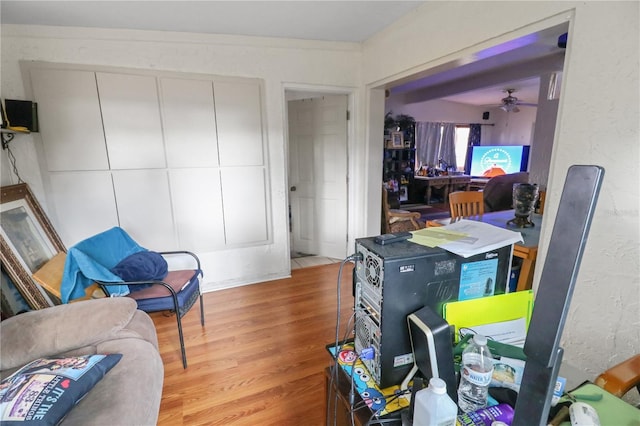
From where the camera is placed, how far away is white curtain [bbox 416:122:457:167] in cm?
670

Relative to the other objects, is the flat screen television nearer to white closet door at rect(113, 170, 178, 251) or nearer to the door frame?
the door frame

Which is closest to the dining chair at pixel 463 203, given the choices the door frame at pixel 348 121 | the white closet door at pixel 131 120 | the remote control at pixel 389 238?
the door frame at pixel 348 121

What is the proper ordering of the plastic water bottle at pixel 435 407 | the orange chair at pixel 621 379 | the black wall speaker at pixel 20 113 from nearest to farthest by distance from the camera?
the plastic water bottle at pixel 435 407, the orange chair at pixel 621 379, the black wall speaker at pixel 20 113

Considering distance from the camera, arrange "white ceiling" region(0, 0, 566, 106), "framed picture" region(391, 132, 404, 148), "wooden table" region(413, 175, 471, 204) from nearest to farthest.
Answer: "white ceiling" region(0, 0, 566, 106), "framed picture" region(391, 132, 404, 148), "wooden table" region(413, 175, 471, 204)

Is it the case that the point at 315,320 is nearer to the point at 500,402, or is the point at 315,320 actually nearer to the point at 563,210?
the point at 500,402

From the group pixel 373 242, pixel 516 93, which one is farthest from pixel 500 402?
pixel 516 93

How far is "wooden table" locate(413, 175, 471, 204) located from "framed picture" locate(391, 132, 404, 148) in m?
0.96

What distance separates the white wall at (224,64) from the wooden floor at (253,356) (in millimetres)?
343

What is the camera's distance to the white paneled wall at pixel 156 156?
238cm

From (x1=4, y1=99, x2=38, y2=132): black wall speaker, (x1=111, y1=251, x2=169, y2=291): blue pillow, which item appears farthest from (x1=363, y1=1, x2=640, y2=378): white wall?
(x1=4, y1=99, x2=38, y2=132): black wall speaker

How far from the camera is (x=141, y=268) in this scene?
6.93 ft

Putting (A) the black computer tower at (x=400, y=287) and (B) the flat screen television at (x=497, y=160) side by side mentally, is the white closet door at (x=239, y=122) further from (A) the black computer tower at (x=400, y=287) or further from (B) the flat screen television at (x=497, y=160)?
(B) the flat screen television at (x=497, y=160)

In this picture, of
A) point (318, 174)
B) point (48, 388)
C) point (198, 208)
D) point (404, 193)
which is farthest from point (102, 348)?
point (404, 193)

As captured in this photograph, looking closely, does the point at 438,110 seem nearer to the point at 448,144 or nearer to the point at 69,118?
the point at 448,144
